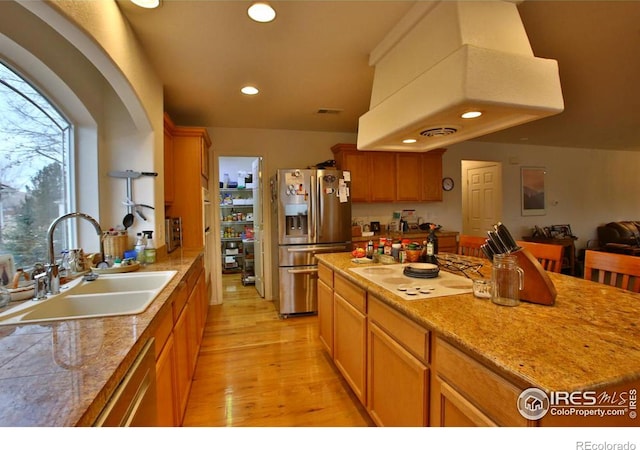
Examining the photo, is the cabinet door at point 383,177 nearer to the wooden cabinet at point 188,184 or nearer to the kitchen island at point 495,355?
the wooden cabinet at point 188,184

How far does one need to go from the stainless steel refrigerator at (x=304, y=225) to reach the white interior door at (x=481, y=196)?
11.1 feet

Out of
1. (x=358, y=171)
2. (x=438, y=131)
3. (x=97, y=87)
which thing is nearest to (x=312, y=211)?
A: (x=358, y=171)

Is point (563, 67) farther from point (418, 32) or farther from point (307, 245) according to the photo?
point (307, 245)

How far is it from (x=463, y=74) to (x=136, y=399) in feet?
5.66

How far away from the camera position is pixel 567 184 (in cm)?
591

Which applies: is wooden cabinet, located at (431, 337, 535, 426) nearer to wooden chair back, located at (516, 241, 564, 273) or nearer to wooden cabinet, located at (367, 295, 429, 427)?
wooden cabinet, located at (367, 295, 429, 427)

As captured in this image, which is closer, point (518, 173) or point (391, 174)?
point (391, 174)

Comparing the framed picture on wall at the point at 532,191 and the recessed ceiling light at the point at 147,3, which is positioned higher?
the recessed ceiling light at the point at 147,3

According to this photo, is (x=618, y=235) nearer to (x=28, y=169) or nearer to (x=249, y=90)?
(x=249, y=90)

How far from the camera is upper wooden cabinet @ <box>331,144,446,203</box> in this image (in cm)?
419

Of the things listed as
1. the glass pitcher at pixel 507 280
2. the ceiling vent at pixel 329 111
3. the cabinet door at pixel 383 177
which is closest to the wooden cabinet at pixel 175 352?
the glass pitcher at pixel 507 280

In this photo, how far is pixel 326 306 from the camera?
242 cm

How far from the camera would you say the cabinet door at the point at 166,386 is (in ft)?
4.29

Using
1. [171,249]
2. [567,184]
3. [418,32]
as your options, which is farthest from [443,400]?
[567,184]
